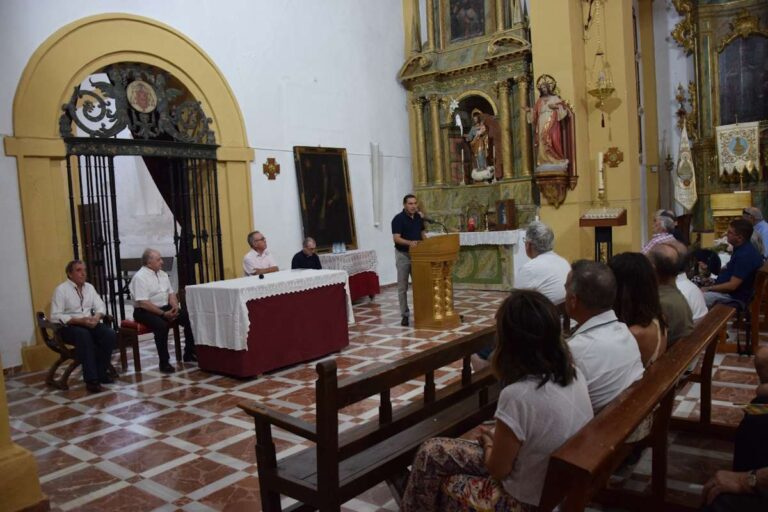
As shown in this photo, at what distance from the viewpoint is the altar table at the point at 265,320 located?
18.1ft

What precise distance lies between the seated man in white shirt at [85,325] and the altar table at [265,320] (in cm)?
83

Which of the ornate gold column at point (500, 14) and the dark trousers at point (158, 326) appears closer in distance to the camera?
the dark trousers at point (158, 326)

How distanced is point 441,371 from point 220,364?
83.7 inches

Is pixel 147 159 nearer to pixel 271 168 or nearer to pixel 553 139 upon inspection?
pixel 271 168

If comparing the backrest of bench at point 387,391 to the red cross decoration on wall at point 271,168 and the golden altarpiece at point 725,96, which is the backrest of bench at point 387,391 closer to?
the red cross decoration on wall at point 271,168

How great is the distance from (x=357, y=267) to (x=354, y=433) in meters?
7.18

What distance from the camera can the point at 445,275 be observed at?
7.21 metres

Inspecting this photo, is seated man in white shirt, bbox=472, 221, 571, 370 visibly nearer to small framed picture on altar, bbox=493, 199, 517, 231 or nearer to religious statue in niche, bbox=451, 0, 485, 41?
small framed picture on altar, bbox=493, 199, 517, 231

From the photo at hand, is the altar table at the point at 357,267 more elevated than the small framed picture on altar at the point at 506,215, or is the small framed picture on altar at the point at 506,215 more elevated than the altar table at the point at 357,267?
the small framed picture on altar at the point at 506,215

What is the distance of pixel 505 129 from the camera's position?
10.8 m

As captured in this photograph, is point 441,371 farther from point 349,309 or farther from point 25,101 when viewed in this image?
point 25,101

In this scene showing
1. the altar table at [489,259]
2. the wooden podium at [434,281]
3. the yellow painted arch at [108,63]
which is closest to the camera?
the yellow painted arch at [108,63]

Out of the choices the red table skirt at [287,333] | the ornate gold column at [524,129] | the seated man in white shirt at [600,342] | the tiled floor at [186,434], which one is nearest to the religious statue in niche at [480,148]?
the ornate gold column at [524,129]

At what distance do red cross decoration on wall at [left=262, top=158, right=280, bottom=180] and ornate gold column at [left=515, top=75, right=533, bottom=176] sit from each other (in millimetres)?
4305
